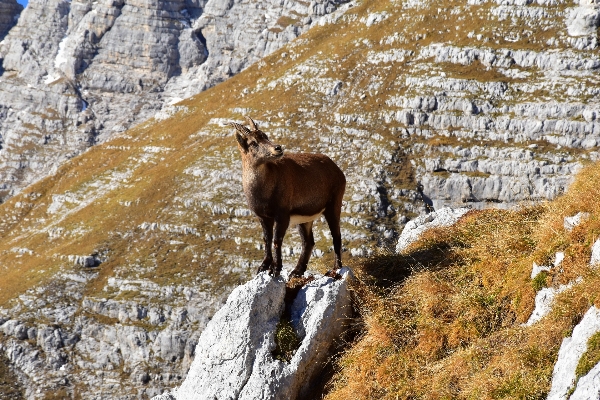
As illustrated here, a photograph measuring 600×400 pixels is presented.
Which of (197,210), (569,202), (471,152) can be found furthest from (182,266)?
(569,202)

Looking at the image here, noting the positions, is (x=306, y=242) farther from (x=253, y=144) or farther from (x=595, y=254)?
(x=595, y=254)

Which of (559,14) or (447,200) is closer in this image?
(447,200)

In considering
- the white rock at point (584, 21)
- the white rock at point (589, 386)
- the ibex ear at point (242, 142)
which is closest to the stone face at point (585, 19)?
the white rock at point (584, 21)

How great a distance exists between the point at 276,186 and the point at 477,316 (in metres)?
5.61

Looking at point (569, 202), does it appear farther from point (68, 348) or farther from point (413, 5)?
point (413, 5)

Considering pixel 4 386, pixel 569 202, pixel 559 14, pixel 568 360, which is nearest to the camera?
pixel 568 360

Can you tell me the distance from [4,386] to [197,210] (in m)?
50.0

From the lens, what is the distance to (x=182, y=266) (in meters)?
123

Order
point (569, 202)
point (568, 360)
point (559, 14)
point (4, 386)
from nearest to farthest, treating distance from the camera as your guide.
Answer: point (568, 360) → point (569, 202) → point (4, 386) → point (559, 14)

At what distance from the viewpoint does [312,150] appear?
133 meters

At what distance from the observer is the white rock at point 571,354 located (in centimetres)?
903

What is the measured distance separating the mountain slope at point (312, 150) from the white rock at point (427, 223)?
83.1 meters

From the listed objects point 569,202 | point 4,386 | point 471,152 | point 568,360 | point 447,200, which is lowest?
point 4,386

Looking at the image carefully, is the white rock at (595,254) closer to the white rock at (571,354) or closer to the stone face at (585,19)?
the white rock at (571,354)
